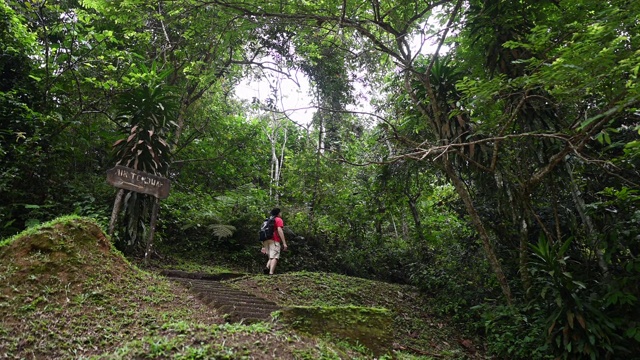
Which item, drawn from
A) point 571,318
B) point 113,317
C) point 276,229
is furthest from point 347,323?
point 276,229

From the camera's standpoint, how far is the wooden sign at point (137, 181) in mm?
5715

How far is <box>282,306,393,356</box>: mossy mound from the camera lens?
4.06 metres

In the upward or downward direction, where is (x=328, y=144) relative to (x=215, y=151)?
upward

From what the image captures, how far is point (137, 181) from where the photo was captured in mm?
6012

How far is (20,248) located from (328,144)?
1029cm

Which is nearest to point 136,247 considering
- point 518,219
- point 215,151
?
point 215,151

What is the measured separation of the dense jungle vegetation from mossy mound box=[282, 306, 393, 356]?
1.73 meters

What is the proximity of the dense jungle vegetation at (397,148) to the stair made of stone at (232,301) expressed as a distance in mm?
1682

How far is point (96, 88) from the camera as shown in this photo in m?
8.84

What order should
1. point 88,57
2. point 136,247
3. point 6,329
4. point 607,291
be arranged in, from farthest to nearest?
point 88,57, point 136,247, point 607,291, point 6,329

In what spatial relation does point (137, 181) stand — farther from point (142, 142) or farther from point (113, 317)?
point (113, 317)

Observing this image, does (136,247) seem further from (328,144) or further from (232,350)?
(328,144)

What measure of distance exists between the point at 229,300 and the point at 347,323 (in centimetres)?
164

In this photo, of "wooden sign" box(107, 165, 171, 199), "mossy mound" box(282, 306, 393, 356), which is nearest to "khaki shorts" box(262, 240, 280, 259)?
"wooden sign" box(107, 165, 171, 199)
